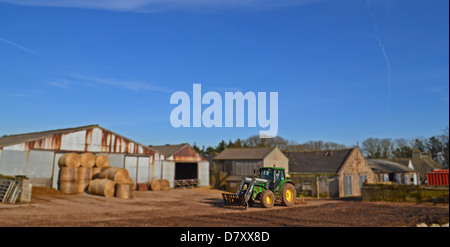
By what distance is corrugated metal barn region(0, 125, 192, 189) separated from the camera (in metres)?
28.7

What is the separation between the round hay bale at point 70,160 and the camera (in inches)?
1148

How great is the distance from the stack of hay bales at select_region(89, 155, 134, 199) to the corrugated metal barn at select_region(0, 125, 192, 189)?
16.3ft

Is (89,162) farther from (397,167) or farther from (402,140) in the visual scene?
(402,140)

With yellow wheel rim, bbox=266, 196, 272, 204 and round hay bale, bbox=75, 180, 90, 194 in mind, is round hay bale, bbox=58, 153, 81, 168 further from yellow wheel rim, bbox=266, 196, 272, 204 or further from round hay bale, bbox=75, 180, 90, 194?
yellow wheel rim, bbox=266, 196, 272, 204

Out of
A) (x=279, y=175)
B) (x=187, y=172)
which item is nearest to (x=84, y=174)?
(x=187, y=172)

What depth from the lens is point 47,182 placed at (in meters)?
30.3

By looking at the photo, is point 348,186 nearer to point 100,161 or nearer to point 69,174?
point 100,161

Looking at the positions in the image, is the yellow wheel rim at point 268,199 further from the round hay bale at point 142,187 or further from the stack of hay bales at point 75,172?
the round hay bale at point 142,187

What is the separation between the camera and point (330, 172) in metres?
42.4

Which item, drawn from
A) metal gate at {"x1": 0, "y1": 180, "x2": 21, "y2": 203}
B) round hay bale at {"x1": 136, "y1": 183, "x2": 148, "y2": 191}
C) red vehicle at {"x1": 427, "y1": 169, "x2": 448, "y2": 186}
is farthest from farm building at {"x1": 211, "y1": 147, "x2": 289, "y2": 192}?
metal gate at {"x1": 0, "y1": 180, "x2": 21, "y2": 203}

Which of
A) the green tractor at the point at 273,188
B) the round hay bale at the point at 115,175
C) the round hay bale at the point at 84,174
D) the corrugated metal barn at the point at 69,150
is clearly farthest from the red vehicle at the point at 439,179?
the round hay bale at the point at 84,174
